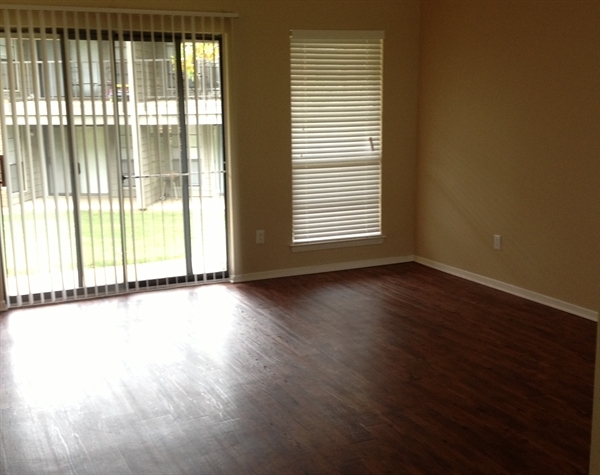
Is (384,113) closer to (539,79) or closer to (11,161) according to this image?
(539,79)

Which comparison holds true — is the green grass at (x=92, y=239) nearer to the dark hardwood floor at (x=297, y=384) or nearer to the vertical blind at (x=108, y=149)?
the vertical blind at (x=108, y=149)

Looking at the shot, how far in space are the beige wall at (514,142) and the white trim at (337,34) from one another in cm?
50

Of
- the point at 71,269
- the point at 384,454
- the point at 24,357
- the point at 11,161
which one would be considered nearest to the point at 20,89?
the point at 11,161

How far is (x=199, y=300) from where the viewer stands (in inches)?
221

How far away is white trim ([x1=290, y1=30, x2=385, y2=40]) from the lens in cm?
607

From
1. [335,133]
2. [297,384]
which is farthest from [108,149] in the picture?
[297,384]

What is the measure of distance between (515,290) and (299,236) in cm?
195

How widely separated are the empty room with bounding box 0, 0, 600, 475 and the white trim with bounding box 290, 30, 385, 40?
2 cm

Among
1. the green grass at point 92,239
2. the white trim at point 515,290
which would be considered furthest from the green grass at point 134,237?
the white trim at point 515,290

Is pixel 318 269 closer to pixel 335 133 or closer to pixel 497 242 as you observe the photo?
pixel 335 133

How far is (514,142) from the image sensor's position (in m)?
5.56

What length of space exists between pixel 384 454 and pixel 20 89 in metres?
3.80

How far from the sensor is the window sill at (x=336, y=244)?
6.42 m

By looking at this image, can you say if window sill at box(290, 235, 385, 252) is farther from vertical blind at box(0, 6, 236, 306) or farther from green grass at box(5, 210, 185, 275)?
green grass at box(5, 210, 185, 275)
